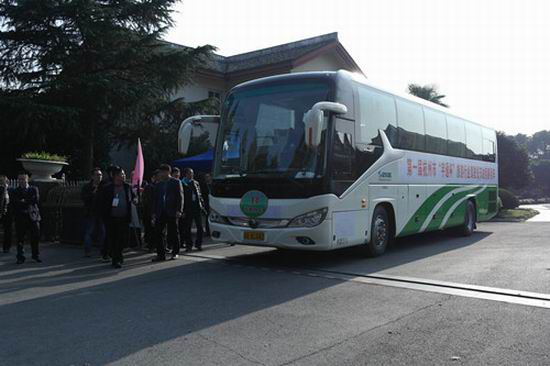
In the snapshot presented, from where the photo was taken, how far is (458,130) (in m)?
14.0

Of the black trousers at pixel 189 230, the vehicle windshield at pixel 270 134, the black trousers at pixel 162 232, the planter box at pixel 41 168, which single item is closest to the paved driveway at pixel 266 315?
the black trousers at pixel 162 232

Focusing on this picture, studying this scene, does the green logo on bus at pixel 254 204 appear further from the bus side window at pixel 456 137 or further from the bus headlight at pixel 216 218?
the bus side window at pixel 456 137

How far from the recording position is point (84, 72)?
17.2 metres

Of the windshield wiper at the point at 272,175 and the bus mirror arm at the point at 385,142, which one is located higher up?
the bus mirror arm at the point at 385,142

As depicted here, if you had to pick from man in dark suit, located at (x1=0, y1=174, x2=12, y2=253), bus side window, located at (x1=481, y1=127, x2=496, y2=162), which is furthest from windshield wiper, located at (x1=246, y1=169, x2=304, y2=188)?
bus side window, located at (x1=481, y1=127, x2=496, y2=162)

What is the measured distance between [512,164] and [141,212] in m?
37.1

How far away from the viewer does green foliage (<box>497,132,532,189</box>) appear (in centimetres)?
4081

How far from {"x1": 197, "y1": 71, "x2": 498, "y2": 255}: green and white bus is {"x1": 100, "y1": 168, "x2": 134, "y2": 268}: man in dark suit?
5.36 ft

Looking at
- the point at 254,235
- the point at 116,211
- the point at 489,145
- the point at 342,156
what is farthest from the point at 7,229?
the point at 489,145

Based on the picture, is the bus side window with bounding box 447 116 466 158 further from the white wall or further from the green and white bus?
the white wall

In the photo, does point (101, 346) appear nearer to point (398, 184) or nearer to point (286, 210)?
point (286, 210)

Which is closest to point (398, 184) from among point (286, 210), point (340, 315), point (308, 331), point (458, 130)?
point (286, 210)

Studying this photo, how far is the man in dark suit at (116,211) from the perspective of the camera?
898cm

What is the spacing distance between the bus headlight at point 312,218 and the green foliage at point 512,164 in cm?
3669
